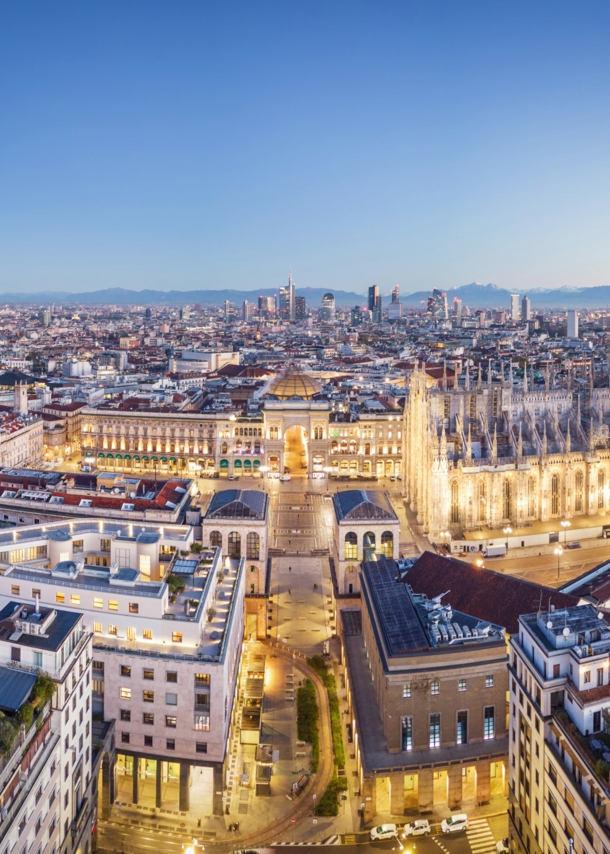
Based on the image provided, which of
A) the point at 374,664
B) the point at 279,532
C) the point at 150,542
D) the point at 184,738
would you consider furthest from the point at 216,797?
the point at 279,532

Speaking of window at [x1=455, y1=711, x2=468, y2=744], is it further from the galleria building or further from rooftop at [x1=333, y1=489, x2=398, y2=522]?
the galleria building

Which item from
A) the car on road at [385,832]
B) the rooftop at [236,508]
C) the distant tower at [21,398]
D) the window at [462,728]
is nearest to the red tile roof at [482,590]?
the window at [462,728]

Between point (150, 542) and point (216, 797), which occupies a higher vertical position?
point (150, 542)

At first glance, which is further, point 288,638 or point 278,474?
point 278,474

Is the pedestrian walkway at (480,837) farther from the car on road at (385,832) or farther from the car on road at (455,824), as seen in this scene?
the car on road at (385,832)

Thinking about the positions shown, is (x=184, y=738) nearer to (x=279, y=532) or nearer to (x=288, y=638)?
(x=288, y=638)

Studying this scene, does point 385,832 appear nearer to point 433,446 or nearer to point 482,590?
point 482,590

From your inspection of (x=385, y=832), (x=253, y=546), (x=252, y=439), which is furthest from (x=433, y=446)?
(x=385, y=832)
